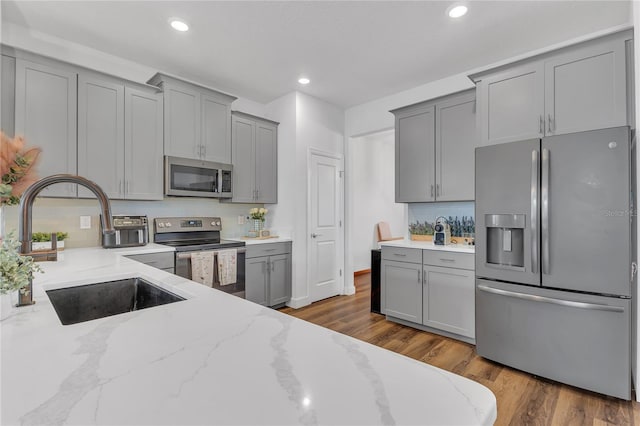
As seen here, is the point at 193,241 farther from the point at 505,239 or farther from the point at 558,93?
the point at 558,93

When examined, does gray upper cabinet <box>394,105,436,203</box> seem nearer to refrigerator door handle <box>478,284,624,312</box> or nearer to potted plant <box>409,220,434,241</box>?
potted plant <box>409,220,434,241</box>

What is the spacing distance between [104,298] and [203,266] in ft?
5.54

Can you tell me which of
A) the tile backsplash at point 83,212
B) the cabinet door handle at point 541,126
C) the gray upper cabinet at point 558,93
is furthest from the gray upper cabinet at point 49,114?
the cabinet door handle at point 541,126

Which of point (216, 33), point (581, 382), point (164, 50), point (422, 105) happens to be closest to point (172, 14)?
point (216, 33)

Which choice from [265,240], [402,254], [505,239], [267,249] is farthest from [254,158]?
[505,239]

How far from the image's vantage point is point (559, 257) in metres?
2.17

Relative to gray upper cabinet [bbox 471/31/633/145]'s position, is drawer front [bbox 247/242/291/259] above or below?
below

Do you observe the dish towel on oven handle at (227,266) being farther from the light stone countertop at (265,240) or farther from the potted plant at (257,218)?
the potted plant at (257,218)

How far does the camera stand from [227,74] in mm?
3484

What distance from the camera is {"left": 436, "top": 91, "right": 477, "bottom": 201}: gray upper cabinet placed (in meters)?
3.09

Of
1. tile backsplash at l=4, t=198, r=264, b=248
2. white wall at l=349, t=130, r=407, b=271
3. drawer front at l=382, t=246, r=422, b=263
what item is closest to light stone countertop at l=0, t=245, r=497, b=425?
tile backsplash at l=4, t=198, r=264, b=248

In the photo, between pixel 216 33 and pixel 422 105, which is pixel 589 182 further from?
pixel 216 33

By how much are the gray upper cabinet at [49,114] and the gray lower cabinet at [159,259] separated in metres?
0.75

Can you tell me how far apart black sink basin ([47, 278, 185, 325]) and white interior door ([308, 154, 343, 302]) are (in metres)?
2.68
